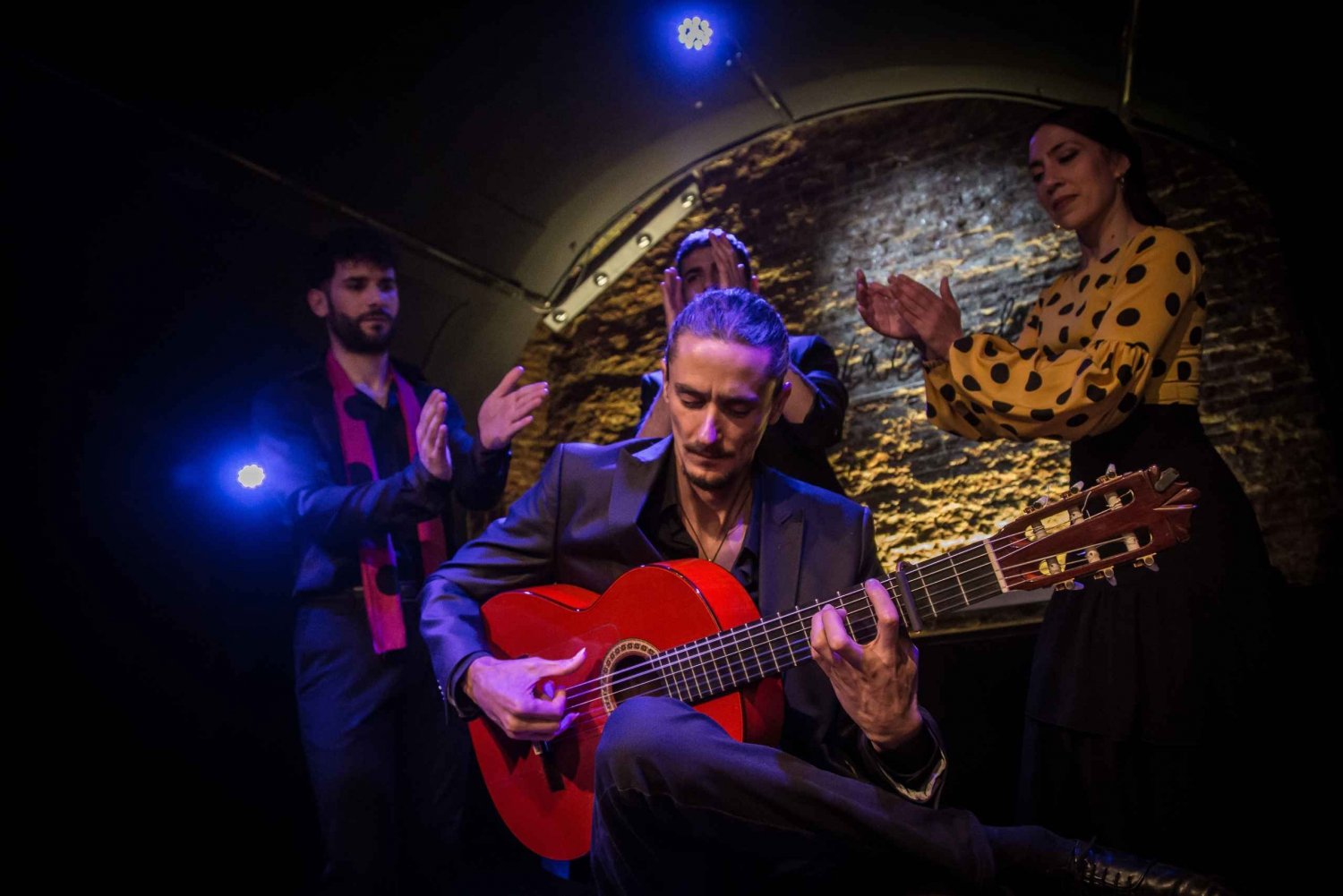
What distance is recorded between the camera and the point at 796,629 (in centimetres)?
188

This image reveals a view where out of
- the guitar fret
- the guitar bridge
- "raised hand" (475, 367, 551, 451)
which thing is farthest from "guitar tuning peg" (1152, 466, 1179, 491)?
"raised hand" (475, 367, 551, 451)

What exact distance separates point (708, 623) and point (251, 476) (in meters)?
2.58

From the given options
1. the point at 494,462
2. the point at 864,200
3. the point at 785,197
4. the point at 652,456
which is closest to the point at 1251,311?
the point at 864,200

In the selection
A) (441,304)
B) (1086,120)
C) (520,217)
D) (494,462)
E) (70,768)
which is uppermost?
(520,217)

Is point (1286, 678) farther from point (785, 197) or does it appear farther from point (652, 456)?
point (785, 197)

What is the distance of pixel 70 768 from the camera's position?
300cm

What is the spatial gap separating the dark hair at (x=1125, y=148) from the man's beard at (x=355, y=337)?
2460 millimetres

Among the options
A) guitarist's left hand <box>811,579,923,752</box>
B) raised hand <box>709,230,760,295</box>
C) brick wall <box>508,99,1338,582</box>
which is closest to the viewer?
guitarist's left hand <box>811,579,923,752</box>

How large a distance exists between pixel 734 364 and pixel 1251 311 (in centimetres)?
306

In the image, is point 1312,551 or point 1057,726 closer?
point 1057,726

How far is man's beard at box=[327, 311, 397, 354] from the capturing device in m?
3.28

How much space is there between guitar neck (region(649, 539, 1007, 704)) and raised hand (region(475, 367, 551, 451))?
1.09 metres

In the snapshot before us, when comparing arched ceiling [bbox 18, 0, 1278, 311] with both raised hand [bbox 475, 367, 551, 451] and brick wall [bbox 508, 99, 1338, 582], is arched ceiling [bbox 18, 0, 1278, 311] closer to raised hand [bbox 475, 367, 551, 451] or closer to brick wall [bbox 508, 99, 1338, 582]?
brick wall [bbox 508, 99, 1338, 582]

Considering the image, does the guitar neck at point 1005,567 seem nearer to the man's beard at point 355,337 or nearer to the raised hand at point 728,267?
the raised hand at point 728,267
